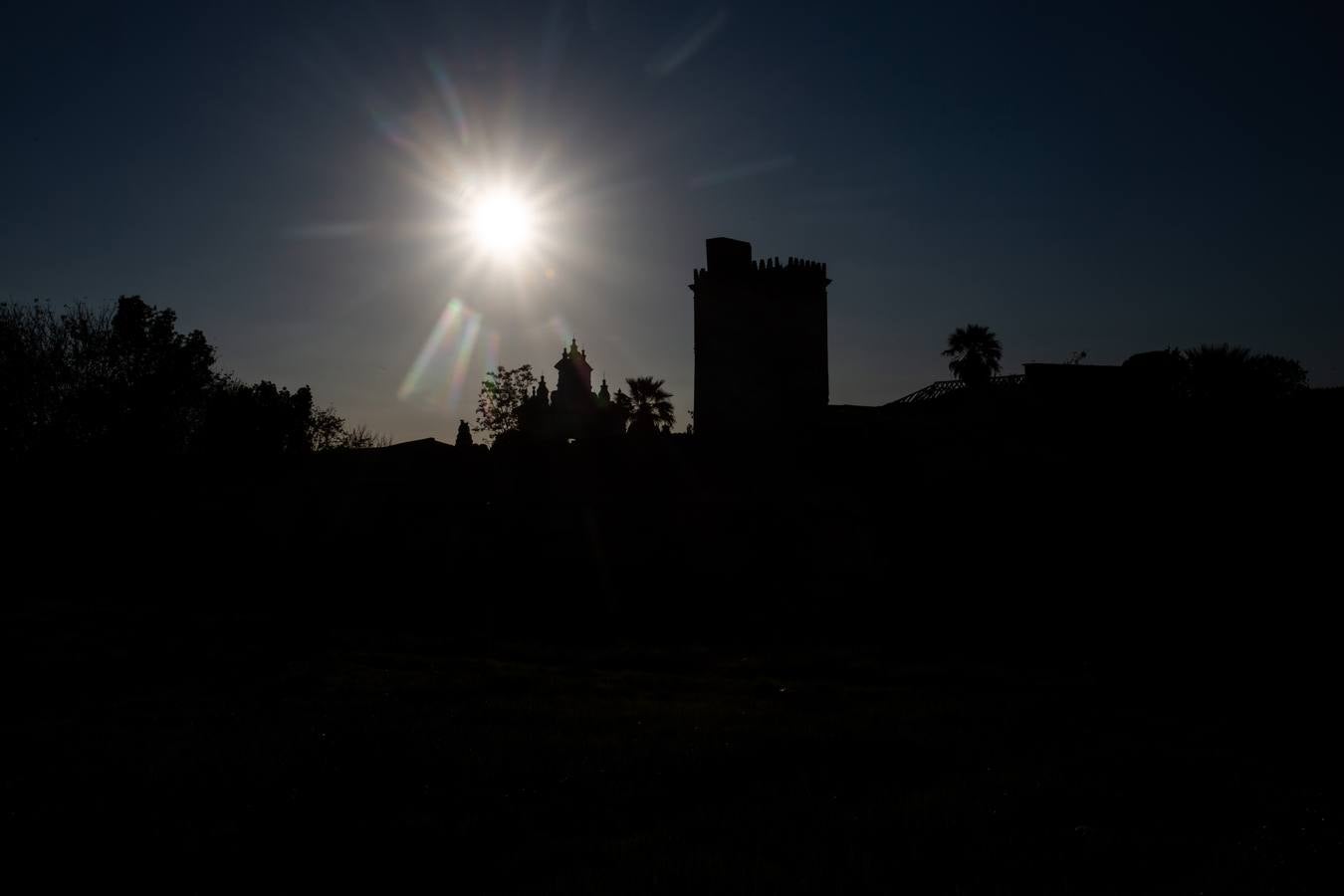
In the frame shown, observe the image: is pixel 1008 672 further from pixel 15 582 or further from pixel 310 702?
pixel 15 582

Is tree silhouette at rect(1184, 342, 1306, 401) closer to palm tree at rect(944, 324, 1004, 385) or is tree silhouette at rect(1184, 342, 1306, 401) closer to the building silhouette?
palm tree at rect(944, 324, 1004, 385)

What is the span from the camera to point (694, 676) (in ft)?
50.8

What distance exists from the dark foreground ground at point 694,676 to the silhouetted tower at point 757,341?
1389 cm

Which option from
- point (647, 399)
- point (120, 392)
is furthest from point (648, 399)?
point (120, 392)

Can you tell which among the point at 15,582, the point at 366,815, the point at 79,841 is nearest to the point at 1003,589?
the point at 366,815

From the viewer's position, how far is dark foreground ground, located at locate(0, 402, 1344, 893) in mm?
6215

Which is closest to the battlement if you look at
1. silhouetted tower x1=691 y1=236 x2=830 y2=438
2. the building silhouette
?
silhouetted tower x1=691 y1=236 x2=830 y2=438

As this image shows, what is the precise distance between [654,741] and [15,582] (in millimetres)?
30873

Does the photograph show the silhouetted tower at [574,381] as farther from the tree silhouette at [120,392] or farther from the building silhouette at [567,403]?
the tree silhouette at [120,392]

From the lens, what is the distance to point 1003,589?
22062 millimetres

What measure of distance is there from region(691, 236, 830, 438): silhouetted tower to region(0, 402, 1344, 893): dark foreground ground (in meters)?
13.9

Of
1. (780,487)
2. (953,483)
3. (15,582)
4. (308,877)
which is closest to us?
(308,877)

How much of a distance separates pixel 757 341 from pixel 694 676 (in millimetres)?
31044

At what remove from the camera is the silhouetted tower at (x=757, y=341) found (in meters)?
45.0
